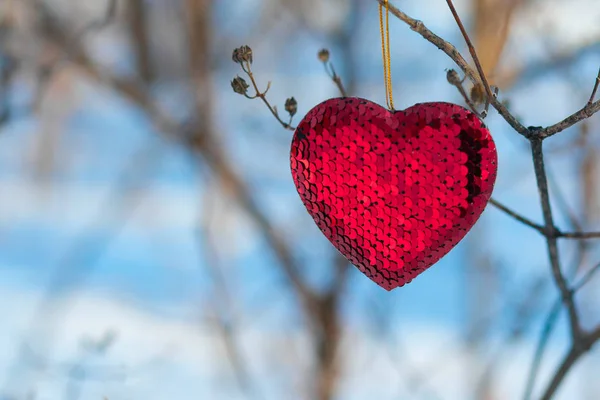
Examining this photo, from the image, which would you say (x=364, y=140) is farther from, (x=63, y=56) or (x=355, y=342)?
(x=355, y=342)

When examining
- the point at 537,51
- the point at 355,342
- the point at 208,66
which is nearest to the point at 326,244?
the point at 355,342

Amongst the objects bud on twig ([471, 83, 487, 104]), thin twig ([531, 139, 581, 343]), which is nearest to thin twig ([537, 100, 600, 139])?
thin twig ([531, 139, 581, 343])

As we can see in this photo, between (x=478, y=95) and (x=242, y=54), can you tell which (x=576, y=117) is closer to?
(x=478, y=95)

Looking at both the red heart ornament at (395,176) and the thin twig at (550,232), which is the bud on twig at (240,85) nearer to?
the red heart ornament at (395,176)

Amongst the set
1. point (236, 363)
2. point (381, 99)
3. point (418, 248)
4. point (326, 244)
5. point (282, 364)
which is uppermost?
point (381, 99)

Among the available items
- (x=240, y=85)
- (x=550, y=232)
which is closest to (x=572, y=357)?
(x=550, y=232)

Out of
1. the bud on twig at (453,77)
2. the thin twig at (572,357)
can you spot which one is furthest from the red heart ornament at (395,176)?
the thin twig at (572,357)

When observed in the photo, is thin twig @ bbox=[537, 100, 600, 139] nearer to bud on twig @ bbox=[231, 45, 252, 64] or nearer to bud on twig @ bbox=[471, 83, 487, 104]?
bud on twig @ bbox=[471, 83, 487, 104]
